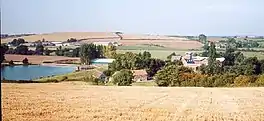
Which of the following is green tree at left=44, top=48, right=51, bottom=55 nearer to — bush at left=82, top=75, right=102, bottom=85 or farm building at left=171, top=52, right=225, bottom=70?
bush at left=82, top=75, right=102, bottom=85

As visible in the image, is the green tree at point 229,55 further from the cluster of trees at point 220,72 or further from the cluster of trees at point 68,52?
the cluster of trees at point 68,52

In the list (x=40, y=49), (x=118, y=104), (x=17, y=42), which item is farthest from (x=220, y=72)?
(x=17, y=42)

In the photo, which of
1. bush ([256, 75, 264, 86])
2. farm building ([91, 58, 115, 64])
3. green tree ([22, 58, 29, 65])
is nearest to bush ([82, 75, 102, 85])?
farm building ([91, 58, 115, 64])

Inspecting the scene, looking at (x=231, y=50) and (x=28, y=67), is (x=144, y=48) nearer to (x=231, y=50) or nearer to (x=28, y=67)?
(x=231, y=50)

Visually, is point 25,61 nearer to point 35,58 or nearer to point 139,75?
point 35,58

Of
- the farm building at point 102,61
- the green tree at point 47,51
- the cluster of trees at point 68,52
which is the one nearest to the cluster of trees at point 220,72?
the farm building at point 102,61

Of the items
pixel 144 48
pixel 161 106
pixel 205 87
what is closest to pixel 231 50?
pixel 205 87
